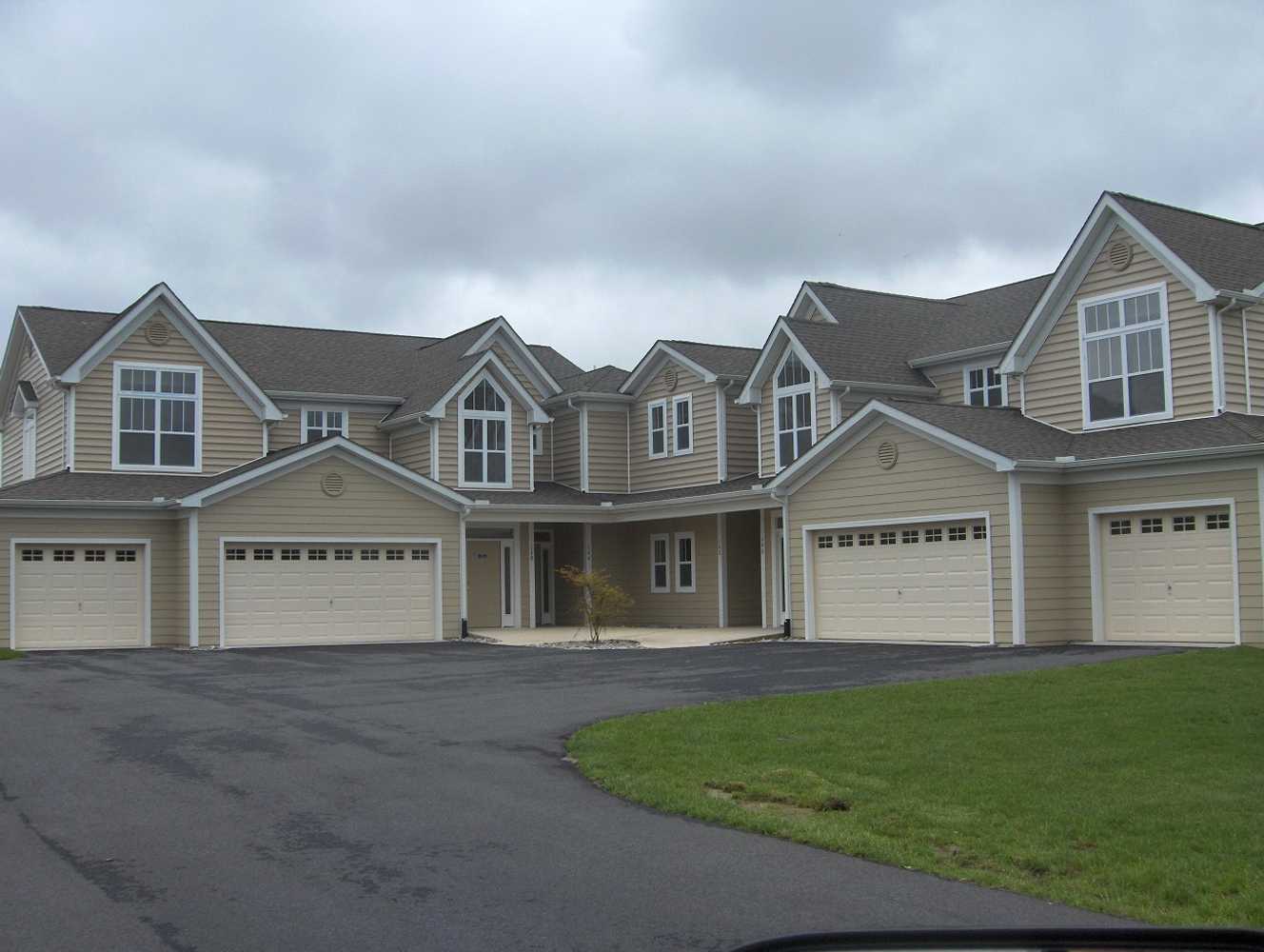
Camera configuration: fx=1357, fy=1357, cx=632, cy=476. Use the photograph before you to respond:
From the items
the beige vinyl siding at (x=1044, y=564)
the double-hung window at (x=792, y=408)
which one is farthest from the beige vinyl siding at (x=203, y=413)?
the beige vinyl siding at (x=1044, y=564)

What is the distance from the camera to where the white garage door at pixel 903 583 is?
23.7 meters

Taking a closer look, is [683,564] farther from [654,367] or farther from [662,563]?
[654,367]

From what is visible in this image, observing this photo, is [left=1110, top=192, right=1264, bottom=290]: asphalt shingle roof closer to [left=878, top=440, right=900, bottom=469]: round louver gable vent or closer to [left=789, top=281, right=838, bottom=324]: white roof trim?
[left=878, top=440, right=900, bottom=469]: round louver gable vent

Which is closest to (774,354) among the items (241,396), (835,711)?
(241,396)

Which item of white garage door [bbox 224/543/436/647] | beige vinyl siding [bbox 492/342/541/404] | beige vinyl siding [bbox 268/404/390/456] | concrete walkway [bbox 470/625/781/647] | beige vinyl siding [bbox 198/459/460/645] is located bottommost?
concrete walkway [bbox 470/625/781/647]

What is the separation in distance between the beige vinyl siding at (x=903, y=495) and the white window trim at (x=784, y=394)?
12.1 ft

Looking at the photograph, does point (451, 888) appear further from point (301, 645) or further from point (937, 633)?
point (301, 645)

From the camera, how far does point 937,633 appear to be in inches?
951

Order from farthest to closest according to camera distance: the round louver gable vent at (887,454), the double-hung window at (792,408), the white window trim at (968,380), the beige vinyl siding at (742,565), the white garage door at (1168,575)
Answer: the beige vinyl siding at (742,565)
the double-hung window at (792,408)
the white window trim at (968,380)
the round louver gable vent at (887,454)
the white garage door at (1168,575)

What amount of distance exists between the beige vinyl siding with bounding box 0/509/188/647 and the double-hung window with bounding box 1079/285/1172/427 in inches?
718

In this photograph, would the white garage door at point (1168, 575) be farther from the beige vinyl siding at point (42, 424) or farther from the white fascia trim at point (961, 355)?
the beige vinyl siding at point (42, 424)

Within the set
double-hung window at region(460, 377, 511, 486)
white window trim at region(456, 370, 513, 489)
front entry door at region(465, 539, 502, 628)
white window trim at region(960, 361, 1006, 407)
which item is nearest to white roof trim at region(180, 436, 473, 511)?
white window trim at region(456, 370, 513, 489)

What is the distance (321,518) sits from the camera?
2855 cm

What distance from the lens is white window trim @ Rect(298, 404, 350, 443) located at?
33906 millimetres
